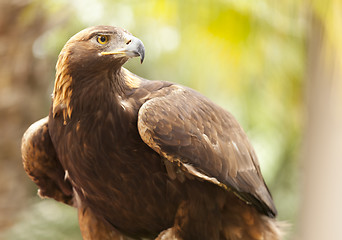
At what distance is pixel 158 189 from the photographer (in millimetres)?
2916

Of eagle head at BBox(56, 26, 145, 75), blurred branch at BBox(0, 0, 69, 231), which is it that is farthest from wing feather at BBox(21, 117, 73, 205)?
blurred branch at BBox(0, 0, 69, 231)

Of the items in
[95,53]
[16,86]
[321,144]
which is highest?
[95,53]

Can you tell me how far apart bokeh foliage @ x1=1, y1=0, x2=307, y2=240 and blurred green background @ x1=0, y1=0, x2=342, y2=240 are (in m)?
0.01

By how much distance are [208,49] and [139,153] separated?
4.43 meters

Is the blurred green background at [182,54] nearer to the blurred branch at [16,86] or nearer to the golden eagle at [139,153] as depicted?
the blurred branch at [16,86]

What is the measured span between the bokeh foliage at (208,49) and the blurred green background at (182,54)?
14 millimetres

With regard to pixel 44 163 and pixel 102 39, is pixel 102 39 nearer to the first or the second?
pixel 102 39

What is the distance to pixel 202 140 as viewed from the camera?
2857mm

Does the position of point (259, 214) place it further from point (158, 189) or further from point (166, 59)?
point (166, 59)

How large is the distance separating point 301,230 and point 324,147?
4.71ft

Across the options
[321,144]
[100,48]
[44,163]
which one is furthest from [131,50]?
[321,144]

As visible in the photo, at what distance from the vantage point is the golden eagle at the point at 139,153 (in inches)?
107

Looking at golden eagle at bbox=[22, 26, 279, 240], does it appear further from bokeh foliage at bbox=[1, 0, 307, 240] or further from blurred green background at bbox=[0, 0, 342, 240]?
bokeh foliage at bbox=[1, 0, 307, 240]

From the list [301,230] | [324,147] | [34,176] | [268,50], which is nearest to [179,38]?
[268,50]
